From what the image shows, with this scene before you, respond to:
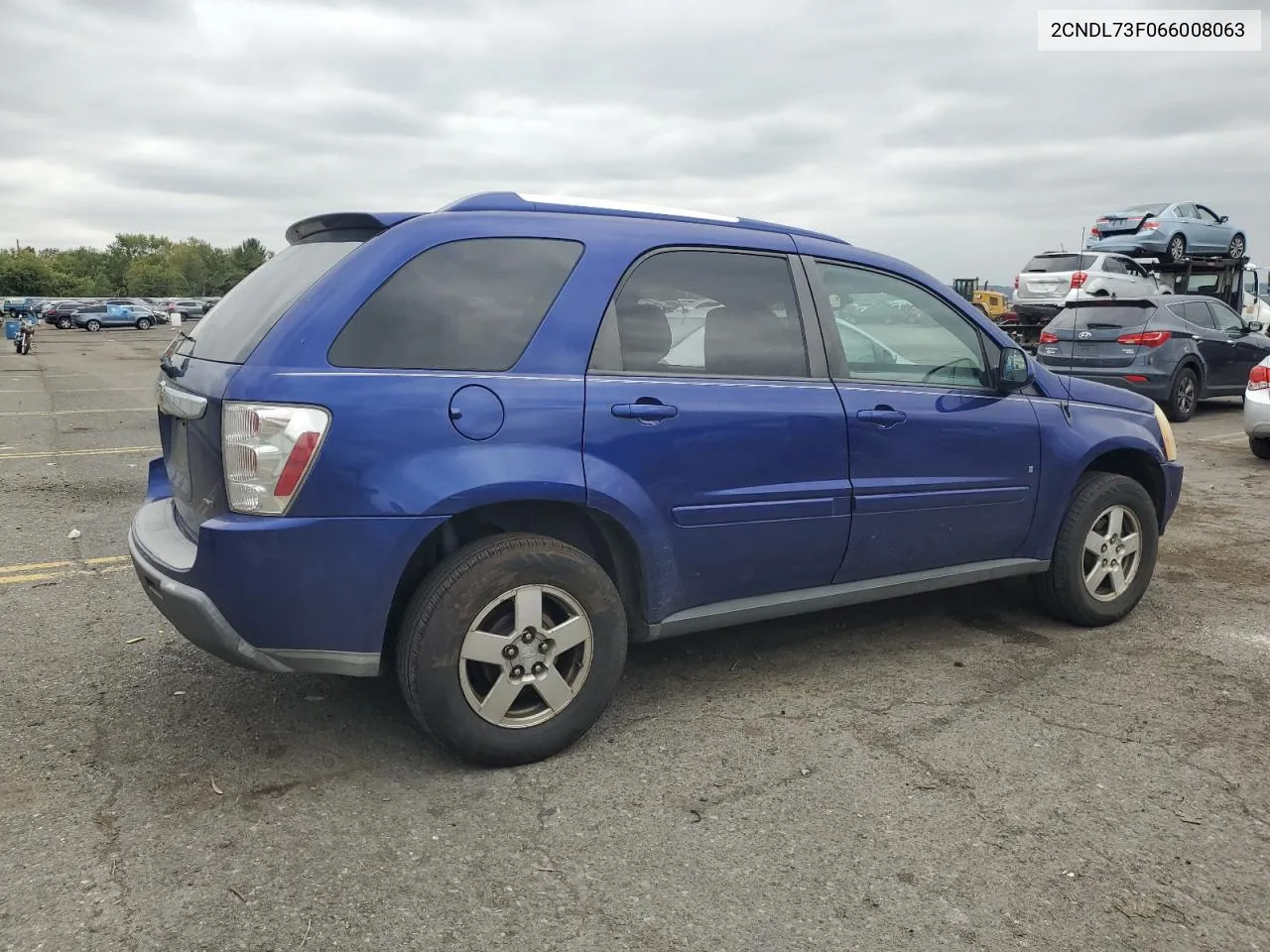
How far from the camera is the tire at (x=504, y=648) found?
297 cm

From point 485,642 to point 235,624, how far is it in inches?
28.4

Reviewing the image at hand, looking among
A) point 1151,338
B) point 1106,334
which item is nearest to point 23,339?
point 1106,334

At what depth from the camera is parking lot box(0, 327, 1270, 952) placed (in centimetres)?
242

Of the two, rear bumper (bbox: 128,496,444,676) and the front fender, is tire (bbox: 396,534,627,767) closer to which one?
rear bumper (bbox: 128,496,444,676)

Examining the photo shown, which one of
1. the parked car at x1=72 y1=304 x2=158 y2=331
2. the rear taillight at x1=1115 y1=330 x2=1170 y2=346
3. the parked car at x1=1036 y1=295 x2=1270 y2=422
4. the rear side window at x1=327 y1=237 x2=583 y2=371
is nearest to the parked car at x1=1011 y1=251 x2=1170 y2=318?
the parked car at x1=1036 y1=295 x2=1270 y2=422

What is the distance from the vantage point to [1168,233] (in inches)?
722

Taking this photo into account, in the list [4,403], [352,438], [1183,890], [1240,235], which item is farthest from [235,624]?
[1240,235]

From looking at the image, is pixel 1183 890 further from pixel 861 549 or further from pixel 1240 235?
pixel 1240 235

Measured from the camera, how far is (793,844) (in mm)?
2750

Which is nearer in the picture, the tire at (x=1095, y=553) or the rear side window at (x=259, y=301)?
the rear side window at (x=259, y=301)

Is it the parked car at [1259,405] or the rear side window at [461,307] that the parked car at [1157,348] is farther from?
the rear side window at [461,307]

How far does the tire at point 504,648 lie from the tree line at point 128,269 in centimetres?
10988

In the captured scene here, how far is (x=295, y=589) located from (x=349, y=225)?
4.09ft

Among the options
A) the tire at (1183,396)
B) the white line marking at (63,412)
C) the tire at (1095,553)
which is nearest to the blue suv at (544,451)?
the tire at (1095,553)
